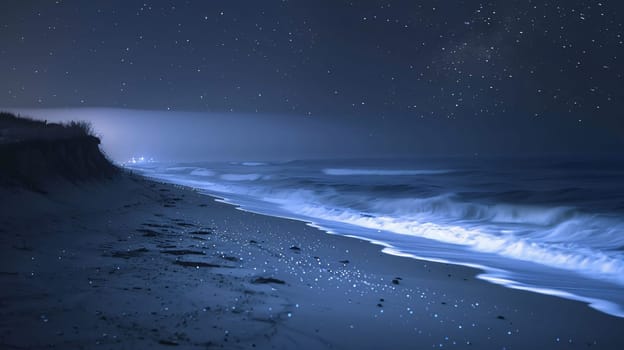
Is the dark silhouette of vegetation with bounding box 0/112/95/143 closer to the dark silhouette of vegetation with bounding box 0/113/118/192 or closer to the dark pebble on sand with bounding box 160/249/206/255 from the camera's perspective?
the dark silhouette of vegetation with bounding box 0/113/118/192

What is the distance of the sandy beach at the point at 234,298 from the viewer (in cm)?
299

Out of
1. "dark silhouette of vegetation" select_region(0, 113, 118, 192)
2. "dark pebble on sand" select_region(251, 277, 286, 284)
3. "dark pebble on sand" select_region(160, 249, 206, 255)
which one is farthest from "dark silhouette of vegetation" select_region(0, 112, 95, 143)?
"dark pebble on sand" select_region(251, 277, 286, 284)

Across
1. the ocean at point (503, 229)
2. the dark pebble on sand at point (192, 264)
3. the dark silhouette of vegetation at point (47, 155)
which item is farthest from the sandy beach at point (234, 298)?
the ocean at point (503, 229)

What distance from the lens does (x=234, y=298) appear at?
12.6 ft

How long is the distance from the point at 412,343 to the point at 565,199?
15.7m

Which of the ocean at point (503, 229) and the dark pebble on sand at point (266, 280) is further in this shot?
the ocean at point (503, 229)

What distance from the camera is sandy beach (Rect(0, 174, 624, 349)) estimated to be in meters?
2.99

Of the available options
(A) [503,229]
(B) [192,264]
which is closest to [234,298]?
(B) [192,264]

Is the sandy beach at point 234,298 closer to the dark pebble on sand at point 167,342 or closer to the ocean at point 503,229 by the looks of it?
the dark pebble on sand at point 167,342

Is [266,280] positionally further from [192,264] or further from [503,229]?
[503,229]

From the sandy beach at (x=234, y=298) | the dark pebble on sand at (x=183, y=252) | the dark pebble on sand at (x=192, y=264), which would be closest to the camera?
the sandy beach at (x=234, y=298)

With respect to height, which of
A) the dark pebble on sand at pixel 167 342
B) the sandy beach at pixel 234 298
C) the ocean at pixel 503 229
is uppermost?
the ocean at pixel 503 229

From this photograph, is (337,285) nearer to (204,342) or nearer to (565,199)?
(204,342)

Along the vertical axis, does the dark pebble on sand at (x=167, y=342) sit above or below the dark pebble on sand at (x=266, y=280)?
below
